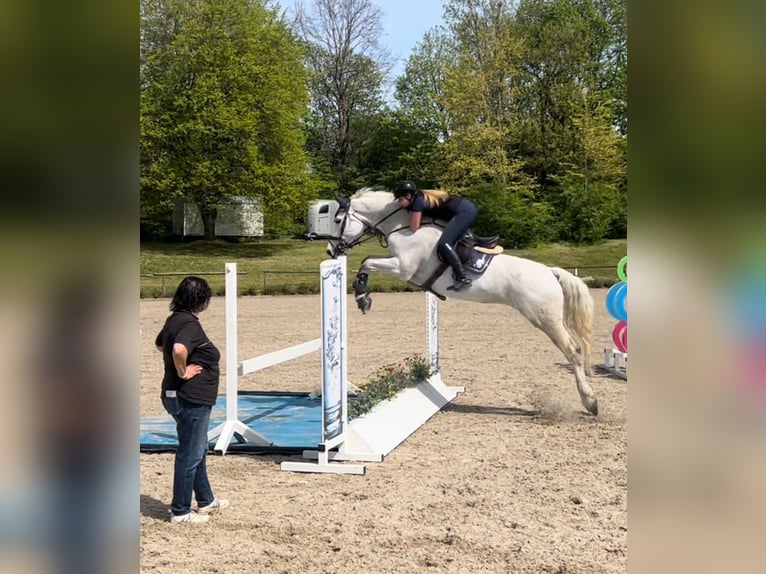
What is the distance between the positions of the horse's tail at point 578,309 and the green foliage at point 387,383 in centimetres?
145

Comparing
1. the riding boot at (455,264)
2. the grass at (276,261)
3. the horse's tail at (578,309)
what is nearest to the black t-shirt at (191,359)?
the riding boot at (455,264)

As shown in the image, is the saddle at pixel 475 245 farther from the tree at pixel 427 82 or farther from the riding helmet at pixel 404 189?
the tree at pixel 427 82

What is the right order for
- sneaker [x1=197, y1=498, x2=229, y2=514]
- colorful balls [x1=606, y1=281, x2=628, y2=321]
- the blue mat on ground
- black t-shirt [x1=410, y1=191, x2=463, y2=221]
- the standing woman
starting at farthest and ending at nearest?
colorful balls [x1=606, y1=281, x2=628, y2=321]
black t-shirt [x1=410, y1=191, x2=463, y2=221]
the blue mat on ground
sneaker [x1=197, y1=498, x2=229, y2=514]
the standing woman

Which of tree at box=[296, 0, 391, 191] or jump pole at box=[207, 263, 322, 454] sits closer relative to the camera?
jump pole at box=[207, 263, 322, 454]

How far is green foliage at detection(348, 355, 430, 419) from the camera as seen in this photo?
19.0 feet

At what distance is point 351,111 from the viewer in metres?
31.2

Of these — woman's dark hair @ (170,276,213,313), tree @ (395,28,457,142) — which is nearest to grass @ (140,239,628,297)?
tree @ (395,28,457,142)

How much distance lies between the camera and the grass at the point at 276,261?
1950 cm

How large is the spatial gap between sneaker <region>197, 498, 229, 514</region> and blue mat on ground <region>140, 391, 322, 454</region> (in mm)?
1077

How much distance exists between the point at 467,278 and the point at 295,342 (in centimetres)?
525

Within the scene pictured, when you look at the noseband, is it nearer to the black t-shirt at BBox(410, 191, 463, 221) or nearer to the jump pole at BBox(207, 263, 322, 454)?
the black t-shirt at BBox(410, 191, 463, 221)

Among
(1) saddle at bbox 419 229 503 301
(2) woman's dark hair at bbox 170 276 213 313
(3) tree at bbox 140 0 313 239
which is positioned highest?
(3) tree at bbox 140 0 313 239

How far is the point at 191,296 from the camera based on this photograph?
12.3ft

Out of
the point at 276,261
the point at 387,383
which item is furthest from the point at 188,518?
the point at 276,261
